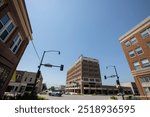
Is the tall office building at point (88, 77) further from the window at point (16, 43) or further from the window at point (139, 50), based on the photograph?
the window at point (16, 43)

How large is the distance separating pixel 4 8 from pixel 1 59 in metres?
4.52

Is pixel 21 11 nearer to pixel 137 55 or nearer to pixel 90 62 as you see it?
pixel 137 55

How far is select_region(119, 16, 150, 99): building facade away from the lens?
23391 millimetres

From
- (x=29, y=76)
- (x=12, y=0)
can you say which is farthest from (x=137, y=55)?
(x=29, y=76)

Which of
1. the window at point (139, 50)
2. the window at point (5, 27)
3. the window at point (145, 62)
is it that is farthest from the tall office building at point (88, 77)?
the window at point (5, 27)

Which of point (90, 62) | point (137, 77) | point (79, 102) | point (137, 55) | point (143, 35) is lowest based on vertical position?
point (79, 102)

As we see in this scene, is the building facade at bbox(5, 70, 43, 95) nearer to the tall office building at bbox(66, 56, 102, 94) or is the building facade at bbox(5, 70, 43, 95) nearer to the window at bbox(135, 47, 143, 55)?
the window at bbox(135, 47, 143, 55)

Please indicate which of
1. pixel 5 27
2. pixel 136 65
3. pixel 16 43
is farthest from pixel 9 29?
pixel 136 65

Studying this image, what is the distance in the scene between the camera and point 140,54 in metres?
25.1

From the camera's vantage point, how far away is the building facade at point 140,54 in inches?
921

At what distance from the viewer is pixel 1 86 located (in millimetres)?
11039

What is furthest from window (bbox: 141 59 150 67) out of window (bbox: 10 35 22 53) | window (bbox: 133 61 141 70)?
window (bbox: 10 35 22 53)

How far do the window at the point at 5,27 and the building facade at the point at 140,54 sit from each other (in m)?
26.5

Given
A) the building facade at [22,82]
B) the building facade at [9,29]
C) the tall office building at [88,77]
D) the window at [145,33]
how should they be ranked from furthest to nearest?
the tall office building at [88,77]
the building facade at [22,82]
the window at [145,33]
the building facade at [9,29]
